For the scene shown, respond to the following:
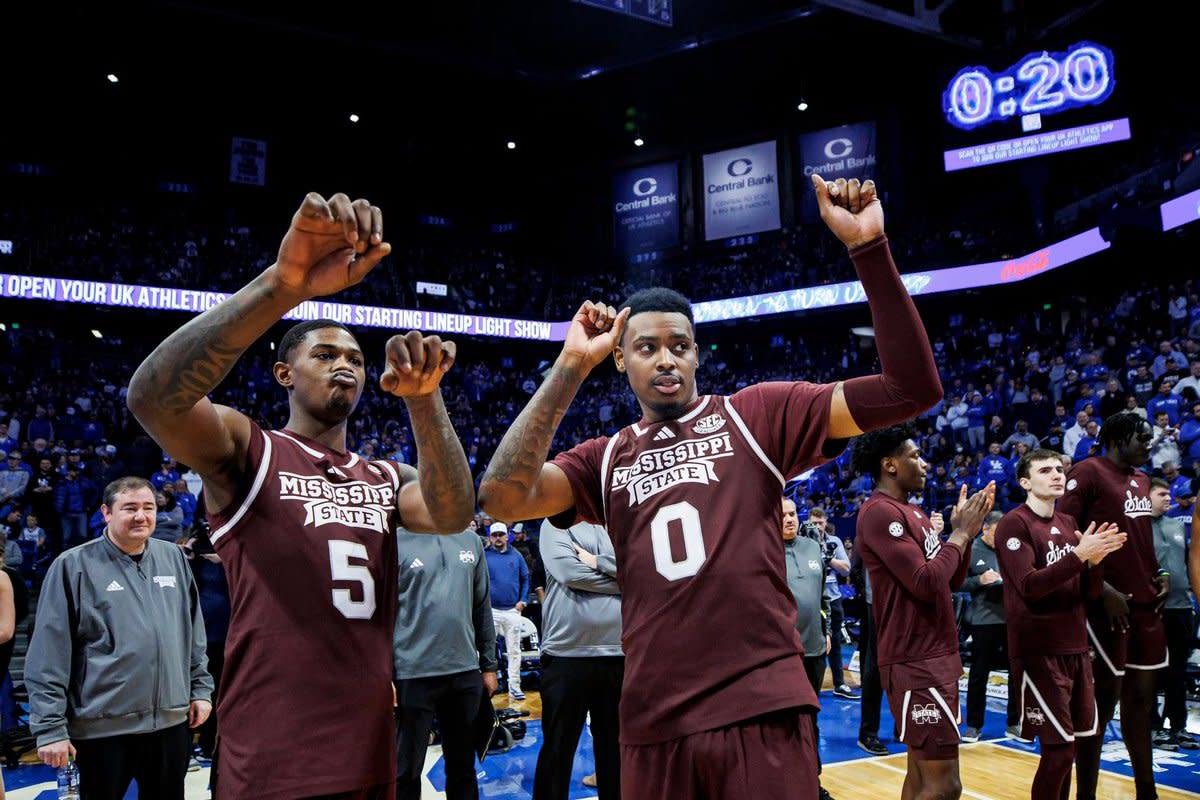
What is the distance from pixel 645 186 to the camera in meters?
32.2

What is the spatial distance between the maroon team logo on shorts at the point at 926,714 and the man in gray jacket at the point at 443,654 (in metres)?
2.20

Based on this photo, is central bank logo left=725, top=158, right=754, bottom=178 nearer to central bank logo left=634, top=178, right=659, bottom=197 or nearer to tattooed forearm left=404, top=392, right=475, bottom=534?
central bank logo left=634, top=178, right=659, bottom=197

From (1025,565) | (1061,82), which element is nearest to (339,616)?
(1025,565)

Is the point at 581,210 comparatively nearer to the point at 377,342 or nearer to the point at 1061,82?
the point at 377,342

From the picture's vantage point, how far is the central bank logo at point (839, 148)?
95.2ft

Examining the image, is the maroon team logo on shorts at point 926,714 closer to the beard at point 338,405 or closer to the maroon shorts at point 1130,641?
the maroon shorts at point 1130,641

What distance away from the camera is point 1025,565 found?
4914mm

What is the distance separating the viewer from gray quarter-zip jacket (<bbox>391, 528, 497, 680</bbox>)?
4875 mm

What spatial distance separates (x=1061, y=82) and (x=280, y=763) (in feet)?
81.1

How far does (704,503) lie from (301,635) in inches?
45.7

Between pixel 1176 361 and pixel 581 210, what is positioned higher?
pixel 581 210

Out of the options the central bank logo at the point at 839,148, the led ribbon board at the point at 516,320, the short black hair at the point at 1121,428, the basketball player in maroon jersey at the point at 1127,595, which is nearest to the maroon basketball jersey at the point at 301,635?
the basketball player in maroon jersey at the point at 1127,595

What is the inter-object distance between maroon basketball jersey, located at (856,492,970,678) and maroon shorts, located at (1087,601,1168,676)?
59.0 inches

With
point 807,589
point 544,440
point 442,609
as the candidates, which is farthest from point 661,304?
point 807,589
